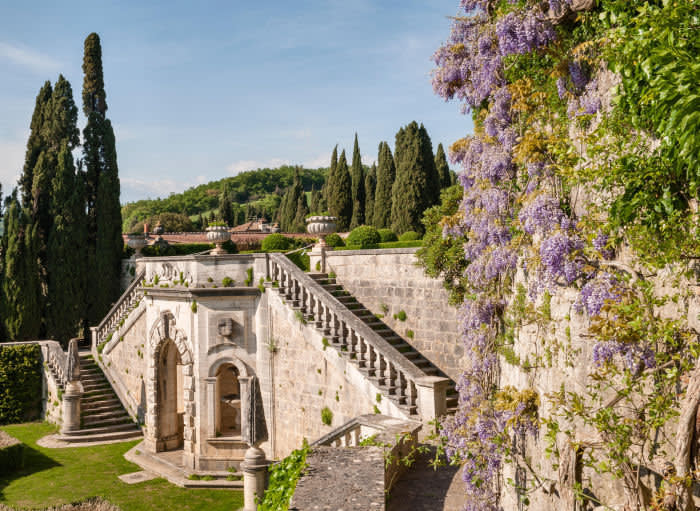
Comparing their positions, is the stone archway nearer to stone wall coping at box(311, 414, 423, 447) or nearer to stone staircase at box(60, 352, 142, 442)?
stone staircase at box(60, 352, 142, 442)

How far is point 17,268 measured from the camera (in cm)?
2694

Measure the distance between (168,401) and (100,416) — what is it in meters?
4.08

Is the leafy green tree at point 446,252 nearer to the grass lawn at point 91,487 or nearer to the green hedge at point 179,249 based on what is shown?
the grass lawn at point 91,487

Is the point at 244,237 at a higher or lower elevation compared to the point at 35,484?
higher

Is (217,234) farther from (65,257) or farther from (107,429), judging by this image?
(65,257)

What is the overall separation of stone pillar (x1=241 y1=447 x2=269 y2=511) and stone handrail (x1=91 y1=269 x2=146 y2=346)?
10.0 metres

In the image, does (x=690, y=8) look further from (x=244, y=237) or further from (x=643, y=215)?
(x=244, y=237)

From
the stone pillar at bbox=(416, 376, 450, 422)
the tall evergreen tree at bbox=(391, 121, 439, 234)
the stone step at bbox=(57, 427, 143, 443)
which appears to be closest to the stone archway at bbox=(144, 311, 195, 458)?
the stone step at bbox=(57, 427, 143, 443)

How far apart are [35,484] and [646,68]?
18.2 metres

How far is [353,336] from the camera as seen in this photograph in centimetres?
1292

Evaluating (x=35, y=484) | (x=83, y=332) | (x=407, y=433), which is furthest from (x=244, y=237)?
(x=407, y=433)

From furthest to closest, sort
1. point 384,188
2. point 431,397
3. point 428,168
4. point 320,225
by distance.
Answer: point 384,188 < point 428,168 < point 320,225 < point 431,397

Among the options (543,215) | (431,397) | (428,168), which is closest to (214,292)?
(431,397)

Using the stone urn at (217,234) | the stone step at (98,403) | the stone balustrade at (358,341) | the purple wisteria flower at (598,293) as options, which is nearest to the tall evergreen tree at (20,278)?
the stone step at (98,403)
